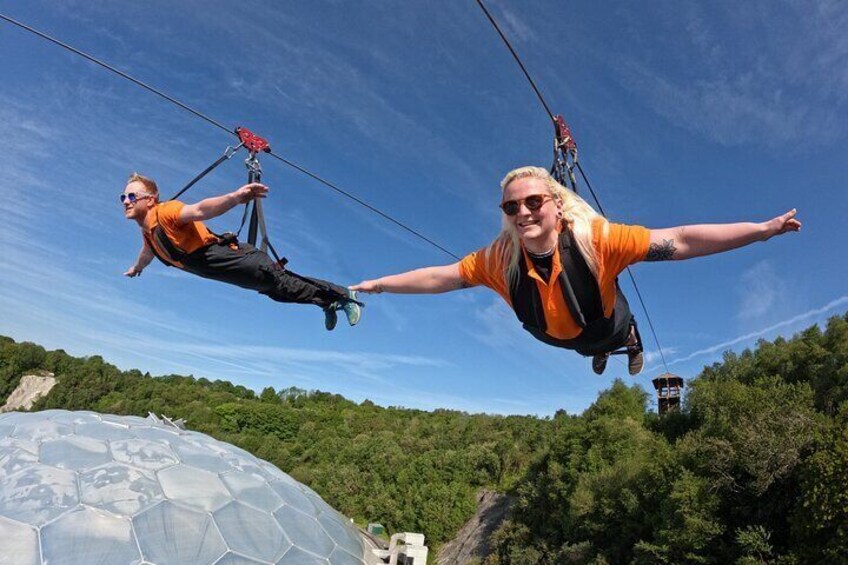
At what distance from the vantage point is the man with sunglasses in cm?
548

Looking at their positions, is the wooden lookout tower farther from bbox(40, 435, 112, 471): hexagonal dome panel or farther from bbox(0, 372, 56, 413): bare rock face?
bbox(0, 372, 56, 413): bare rock face

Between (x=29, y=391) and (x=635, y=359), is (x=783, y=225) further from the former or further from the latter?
(x=29, y=391)

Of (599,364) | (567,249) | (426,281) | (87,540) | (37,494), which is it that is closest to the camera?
(567,249)

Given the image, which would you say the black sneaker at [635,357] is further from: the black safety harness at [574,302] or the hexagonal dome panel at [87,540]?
the hexagonal dome panel at [87,540]

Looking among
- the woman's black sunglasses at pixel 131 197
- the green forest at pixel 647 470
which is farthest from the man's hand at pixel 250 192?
the green forest at pixel 647 470

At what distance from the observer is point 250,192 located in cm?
518

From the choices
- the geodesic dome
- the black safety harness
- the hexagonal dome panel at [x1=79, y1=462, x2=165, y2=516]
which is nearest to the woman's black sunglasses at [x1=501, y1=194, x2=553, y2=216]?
the black safety harness

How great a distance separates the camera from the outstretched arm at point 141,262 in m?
6.56

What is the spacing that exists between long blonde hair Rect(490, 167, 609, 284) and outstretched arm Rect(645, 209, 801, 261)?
39 cm

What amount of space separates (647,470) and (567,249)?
84.6ft

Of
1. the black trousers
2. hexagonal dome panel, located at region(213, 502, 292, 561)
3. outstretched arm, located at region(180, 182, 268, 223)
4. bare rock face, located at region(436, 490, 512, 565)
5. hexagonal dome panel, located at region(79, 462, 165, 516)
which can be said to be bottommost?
bare rock face, located at region(436, 490, 512, 565)

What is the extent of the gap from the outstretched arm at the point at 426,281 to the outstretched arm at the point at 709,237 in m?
1.54

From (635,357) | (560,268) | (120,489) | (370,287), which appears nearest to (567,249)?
(560,268)

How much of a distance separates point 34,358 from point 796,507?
120 metres
